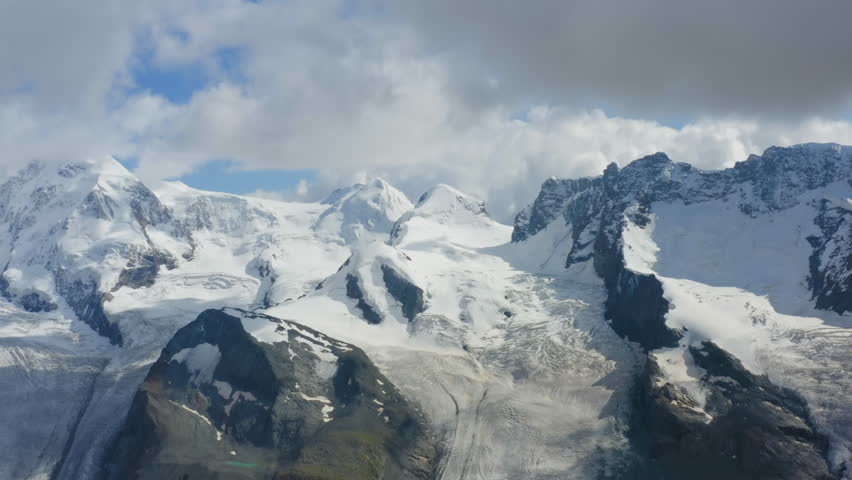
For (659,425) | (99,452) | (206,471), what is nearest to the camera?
(206,471)

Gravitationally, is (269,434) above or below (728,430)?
below

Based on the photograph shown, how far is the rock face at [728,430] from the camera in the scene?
15150 cm

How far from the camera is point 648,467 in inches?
6407

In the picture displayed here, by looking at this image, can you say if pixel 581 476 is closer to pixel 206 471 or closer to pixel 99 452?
pixel 206 471

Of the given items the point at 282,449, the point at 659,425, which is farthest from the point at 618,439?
the point at 282,449

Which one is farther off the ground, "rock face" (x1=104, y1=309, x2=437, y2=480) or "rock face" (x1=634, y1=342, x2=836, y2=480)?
"rock face" (x1=634, y1=342, x2=836, y2=480)

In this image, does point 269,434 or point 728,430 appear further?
point 269,434

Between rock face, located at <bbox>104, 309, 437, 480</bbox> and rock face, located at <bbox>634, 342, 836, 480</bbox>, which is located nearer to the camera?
rock face, located at <bbox>634, 342, 836, 480</bbox>

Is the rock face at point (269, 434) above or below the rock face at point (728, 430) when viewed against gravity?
below

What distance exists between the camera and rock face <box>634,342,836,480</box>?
152 meters

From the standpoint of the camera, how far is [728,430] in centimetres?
16188

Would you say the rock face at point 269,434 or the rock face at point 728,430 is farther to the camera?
the rock face at point 269,434

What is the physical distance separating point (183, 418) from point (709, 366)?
135 metres

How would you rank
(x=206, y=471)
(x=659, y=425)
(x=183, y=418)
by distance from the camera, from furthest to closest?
(x=183, y=418)
(x=659, y=425)
(x=206, y=471)
